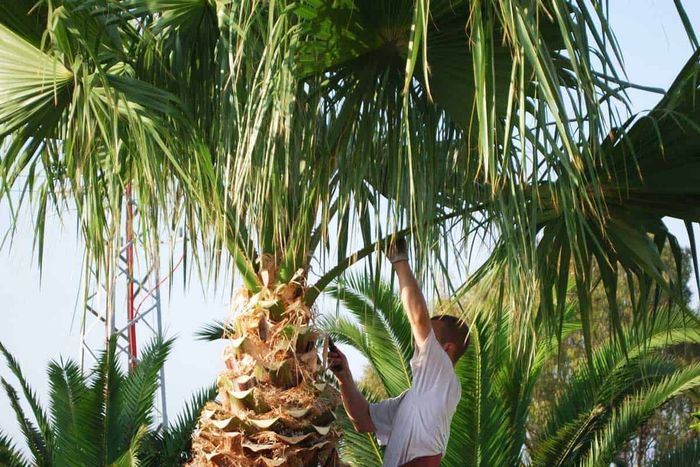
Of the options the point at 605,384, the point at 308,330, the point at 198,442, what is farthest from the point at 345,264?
the point at 605,384

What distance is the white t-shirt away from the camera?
504 cm

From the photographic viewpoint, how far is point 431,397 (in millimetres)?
5043

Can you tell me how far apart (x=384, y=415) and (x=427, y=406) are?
1.52 ft

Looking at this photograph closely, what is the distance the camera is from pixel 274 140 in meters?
4.71

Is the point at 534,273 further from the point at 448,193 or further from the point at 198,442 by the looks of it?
the point at 198,442

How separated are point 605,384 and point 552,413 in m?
0.80

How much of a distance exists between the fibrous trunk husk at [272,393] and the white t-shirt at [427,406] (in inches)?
17.2

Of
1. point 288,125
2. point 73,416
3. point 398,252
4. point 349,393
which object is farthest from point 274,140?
point 73,416

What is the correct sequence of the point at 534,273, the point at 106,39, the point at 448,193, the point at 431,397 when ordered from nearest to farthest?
the point at 534,273, the point at 431,397, the point at 106,39, the point at 448,193

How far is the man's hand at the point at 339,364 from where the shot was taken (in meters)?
5.49

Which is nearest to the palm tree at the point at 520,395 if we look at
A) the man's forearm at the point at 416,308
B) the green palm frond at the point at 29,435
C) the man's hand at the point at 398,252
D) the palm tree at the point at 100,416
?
the palm tree at the point at 100,416

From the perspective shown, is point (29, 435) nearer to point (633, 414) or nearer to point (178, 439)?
point (178, 439)

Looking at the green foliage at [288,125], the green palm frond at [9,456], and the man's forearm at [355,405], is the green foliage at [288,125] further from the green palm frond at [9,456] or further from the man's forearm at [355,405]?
the green palm frond at [9,456]

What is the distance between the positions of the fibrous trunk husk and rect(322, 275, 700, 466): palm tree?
19.5 ft
